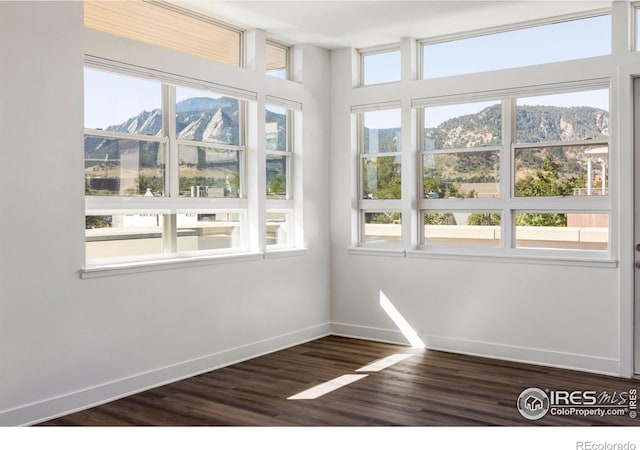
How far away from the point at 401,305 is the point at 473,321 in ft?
2.37

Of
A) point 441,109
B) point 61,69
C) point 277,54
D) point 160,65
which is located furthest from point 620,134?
point 61,69

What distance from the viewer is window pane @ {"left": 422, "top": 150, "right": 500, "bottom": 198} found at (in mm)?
5801

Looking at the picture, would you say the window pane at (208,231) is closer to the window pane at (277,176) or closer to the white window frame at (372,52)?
the window pane at (277,176)

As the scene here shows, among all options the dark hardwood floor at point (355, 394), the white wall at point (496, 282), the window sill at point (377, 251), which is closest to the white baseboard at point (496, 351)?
the white wall at point (496, 282)

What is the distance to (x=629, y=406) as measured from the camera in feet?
14.1

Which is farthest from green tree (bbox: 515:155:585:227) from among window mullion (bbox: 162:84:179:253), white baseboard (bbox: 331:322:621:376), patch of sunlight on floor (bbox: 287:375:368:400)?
window mullion (bbox: 162:84:179:253)

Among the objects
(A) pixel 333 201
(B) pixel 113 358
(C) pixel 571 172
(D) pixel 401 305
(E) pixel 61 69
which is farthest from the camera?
(A) pixel 333 201

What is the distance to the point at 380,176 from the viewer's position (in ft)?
21.1

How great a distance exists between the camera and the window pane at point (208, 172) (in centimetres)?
522

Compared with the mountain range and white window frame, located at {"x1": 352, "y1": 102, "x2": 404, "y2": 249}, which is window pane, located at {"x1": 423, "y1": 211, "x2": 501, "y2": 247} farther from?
the mountain range

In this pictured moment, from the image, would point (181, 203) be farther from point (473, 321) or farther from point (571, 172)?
point (571, 172)

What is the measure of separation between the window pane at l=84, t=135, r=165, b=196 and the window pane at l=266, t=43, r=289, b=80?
1518 mm

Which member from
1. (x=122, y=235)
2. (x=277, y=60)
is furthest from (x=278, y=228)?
(x=122, y=235)

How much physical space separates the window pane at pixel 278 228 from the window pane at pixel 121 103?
150 cm
